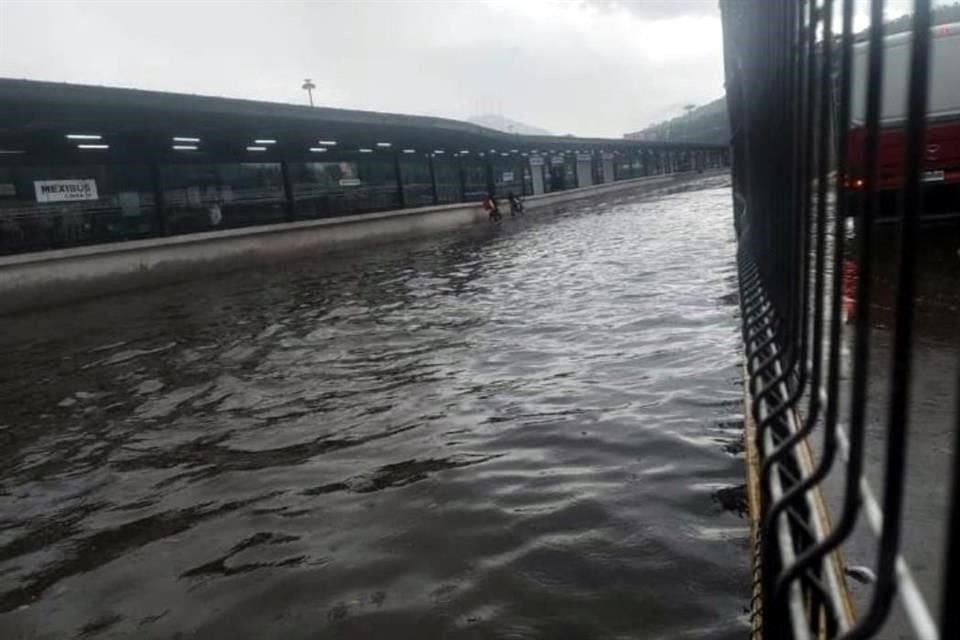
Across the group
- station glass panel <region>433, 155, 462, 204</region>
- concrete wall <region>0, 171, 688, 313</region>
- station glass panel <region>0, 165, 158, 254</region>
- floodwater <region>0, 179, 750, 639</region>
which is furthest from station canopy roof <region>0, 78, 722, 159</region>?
floodwater <region>0, 179, 750, 639</region>

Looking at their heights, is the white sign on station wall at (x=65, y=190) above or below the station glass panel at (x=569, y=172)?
above

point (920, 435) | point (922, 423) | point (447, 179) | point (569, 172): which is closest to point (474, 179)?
point (447, 179)

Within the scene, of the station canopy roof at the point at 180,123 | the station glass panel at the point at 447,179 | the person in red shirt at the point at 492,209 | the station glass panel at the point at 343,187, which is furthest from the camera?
the station glass panel at the point at 447,179

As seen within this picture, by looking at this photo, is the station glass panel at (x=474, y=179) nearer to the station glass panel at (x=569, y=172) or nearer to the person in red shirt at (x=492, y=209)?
the person in red shirt at (x=492, y=209)

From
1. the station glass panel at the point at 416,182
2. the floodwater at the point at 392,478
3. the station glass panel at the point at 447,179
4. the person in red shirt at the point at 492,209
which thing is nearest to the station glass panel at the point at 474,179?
the station glass panel at the point at 447,179

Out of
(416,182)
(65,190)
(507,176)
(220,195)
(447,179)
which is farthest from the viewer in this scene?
(507,176)

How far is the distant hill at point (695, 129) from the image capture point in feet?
394

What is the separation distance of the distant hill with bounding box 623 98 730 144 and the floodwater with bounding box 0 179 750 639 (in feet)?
375

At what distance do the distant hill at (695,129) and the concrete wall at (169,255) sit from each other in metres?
97.2

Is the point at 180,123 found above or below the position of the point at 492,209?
above

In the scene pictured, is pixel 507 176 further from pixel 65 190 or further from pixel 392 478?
pixel 392 478

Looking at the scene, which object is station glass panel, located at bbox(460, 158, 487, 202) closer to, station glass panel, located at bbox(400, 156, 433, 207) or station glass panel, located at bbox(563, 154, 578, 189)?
station glass panel, located at bbox(400, 156, 433, 207)

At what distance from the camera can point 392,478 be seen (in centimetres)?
454

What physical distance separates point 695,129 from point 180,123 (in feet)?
400
